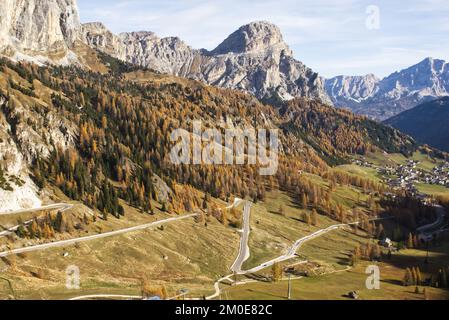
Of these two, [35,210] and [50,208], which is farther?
[50,208]

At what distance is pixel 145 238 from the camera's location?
171125mm

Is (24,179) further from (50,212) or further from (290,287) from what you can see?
(290,287)

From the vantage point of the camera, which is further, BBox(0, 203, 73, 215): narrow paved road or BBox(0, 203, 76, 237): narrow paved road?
BBox(0, 203, 73, 215): narrow paved road

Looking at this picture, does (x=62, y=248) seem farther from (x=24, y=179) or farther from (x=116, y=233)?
(x=24, y=179)

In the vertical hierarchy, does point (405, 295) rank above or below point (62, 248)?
below

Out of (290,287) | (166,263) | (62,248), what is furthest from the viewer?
(166,263)

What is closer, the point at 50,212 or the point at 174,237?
the point at 50,212

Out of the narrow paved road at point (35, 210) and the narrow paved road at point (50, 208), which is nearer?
the narrow paved road at point (35, 210)

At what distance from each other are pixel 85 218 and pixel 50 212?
1278cm

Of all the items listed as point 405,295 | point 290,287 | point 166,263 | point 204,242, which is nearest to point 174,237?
point 204,242

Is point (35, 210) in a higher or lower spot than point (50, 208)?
higher
